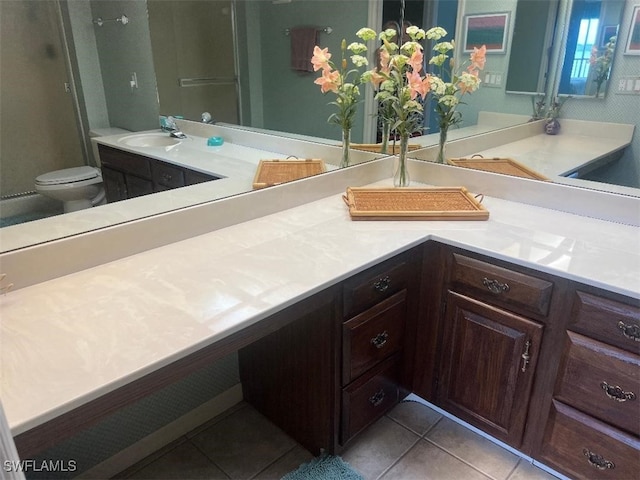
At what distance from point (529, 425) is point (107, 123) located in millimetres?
1669

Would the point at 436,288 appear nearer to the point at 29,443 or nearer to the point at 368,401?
the point at 368,401

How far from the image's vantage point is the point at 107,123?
129cm

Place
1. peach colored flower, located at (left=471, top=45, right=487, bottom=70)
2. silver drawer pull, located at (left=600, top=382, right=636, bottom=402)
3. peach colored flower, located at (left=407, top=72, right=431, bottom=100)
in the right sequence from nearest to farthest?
silver drawer pull, located at (left=600, top=382, right=636, bottom=402), peach colored flower, located at (left=407, top=72, right=431, bottom=100), peach colored flower, located at (left=471, top=45, right=487, bottom=70)

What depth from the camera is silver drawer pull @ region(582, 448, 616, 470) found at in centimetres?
142

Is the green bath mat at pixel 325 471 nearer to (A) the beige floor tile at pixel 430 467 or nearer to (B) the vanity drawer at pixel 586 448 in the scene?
(A) the beige floor tile at pixel 430 467

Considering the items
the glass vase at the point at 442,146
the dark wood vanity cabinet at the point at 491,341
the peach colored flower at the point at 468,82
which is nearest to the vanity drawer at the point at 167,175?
the dark wood vanity cabinet at the point at 491,341

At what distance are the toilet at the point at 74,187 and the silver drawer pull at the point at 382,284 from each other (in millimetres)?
914

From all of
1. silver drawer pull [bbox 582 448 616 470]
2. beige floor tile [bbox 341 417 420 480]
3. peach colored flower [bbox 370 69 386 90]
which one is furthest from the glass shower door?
silver drawer pull [bbox 582 448 616 470]

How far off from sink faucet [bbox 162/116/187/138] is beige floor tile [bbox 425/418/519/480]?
152 cm

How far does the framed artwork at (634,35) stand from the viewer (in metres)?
1.66

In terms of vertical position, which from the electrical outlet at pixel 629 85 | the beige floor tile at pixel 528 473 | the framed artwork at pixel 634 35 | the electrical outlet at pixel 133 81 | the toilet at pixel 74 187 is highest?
the framed artwork at pixel 634 35

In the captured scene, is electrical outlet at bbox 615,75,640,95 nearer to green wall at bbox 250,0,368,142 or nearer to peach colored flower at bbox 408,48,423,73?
peach colored flower at bbox 408,48,423,73

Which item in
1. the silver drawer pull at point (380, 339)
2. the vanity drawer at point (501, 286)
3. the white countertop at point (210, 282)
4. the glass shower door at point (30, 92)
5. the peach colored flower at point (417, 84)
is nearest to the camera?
the white countertop at point (210, 282)

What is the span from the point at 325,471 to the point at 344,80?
1.60 meters
